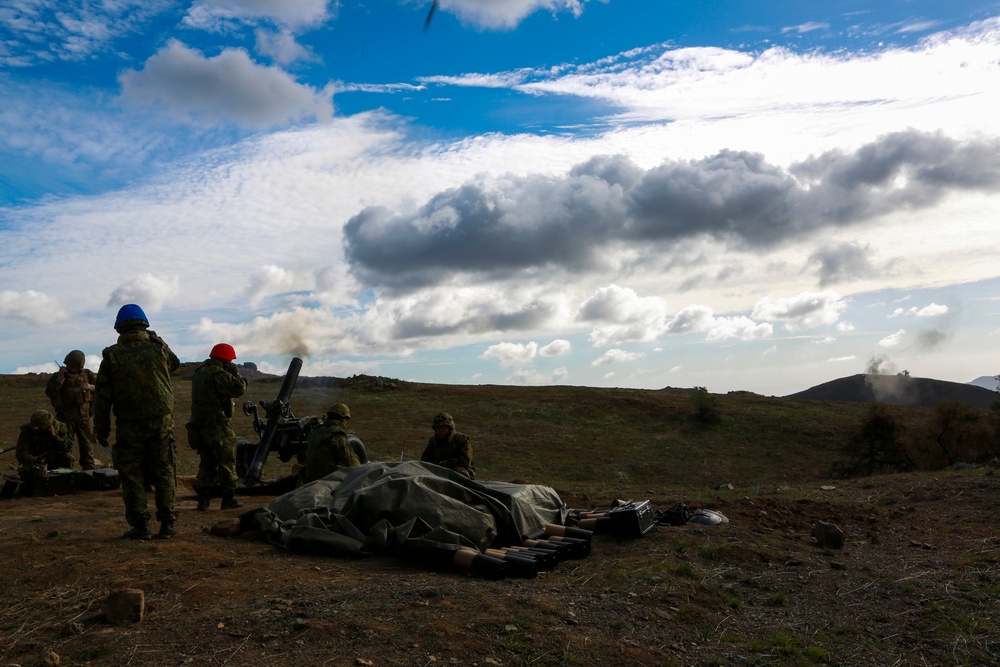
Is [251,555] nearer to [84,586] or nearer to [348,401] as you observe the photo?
[84,586]

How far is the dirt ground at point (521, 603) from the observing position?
168 inches

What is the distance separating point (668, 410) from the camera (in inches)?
1009

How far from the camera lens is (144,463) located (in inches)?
276

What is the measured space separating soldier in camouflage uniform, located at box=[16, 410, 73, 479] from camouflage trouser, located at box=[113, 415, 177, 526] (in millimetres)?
5273

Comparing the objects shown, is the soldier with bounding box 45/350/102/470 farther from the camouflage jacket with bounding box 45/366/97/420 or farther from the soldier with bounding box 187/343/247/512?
the soldier with bounding box 187/343/247/512

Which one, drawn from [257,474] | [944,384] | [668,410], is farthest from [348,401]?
[944,384]

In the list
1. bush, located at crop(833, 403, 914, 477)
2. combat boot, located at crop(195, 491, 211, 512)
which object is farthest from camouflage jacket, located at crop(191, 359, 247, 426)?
bush, located at crop(833, 403, 914, 477)

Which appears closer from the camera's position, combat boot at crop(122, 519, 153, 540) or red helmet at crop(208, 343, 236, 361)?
combat boot at crop(122, 519, 153, 540)

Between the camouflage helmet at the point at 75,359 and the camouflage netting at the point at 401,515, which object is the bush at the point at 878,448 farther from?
the camouflage helmet at the point at 75,359

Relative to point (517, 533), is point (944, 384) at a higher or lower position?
higher

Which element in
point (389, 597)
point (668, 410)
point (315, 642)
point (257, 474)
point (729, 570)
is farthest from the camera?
point (668, 410)

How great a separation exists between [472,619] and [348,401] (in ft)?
71.4

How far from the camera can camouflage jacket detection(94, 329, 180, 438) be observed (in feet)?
22.7

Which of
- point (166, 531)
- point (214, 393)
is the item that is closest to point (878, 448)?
point (214, 393)
